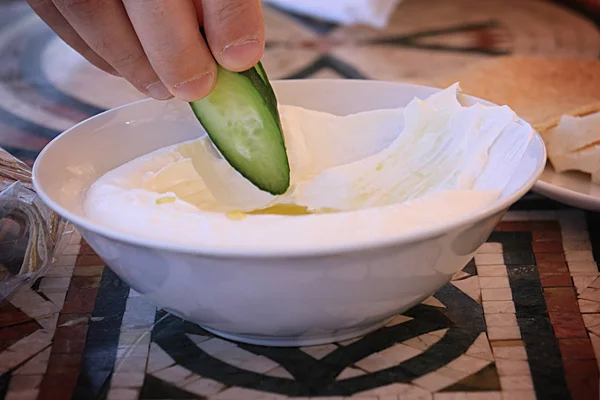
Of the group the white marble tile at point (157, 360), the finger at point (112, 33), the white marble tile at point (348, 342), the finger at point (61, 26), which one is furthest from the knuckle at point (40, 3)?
the white marble tile at point (348, 342)

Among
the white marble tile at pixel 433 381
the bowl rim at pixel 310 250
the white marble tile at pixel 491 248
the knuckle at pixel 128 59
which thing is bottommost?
Answer: the white marble tile at pixel 491 248

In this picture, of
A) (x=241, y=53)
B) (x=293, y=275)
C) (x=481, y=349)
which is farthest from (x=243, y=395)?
(x=241, y=53)

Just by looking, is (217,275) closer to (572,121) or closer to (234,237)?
(234,237)

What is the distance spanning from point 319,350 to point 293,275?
15 cm

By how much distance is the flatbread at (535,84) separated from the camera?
4.46ft

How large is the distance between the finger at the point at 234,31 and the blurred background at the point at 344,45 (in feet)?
2.31

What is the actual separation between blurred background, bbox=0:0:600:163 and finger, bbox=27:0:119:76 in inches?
14.1

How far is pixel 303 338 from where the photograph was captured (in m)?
0.78

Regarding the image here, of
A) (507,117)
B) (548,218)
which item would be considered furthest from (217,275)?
(548,218)

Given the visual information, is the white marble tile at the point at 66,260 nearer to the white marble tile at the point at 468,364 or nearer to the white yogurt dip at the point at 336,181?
the white yogurt dip at the point at 336,181

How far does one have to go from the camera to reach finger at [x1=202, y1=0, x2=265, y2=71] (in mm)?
774

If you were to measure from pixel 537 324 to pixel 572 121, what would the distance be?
0.41m

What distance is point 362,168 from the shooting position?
0.92m

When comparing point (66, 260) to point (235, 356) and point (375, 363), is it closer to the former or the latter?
point (235, 356)
